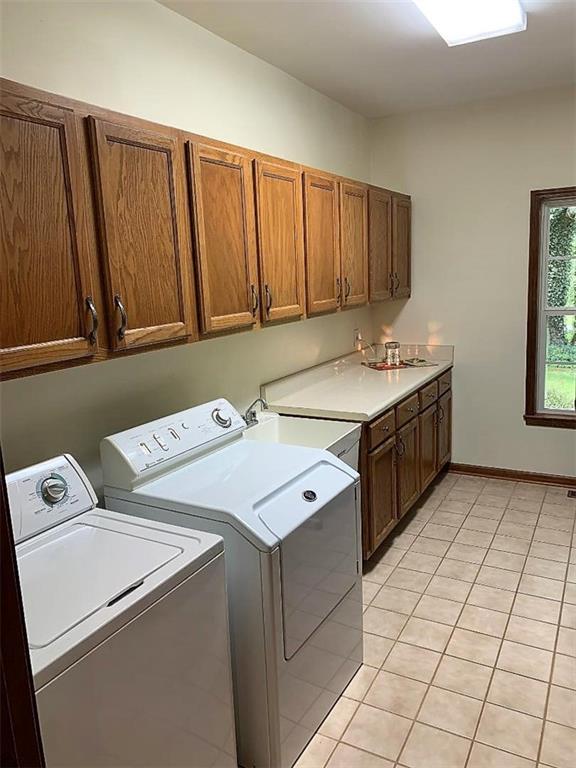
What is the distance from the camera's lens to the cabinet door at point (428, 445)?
368 centimetres

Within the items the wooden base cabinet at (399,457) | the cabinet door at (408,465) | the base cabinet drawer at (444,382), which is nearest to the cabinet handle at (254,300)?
the wooden base cabinet at (399,457)

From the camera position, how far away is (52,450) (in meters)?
2.02

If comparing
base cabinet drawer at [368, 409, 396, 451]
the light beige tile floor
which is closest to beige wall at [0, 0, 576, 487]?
base cabinet drawer at [368, 409, 396, 451]

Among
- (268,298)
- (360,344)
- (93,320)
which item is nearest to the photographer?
(93,320)

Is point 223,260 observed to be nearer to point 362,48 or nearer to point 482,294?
point 362,48

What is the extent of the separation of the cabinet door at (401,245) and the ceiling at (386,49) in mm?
665

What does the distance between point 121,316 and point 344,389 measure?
1.80 metres

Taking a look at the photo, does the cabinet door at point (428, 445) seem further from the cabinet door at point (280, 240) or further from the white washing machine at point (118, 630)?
the white washing machine at point (118, 630)

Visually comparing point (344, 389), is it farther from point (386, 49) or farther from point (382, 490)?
point (386, 49)

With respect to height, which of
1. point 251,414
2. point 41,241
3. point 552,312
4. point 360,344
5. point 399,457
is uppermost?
point 41,241

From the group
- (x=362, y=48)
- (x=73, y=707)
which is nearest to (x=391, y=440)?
(x=362, y=48)

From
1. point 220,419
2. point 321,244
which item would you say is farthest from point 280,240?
point 220,419

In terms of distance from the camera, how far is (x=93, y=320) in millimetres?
1707

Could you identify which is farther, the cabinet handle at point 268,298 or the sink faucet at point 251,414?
the sink faucet at point 251,414
